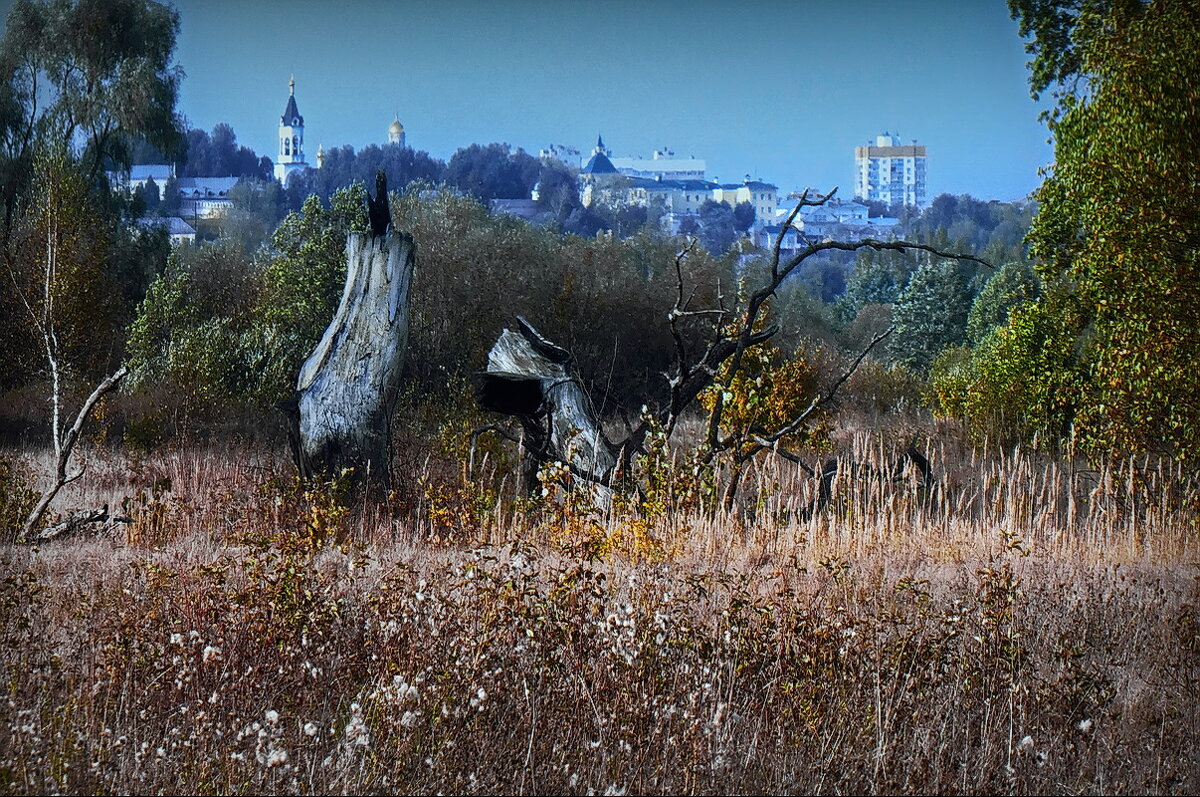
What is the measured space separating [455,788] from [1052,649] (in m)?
2.76

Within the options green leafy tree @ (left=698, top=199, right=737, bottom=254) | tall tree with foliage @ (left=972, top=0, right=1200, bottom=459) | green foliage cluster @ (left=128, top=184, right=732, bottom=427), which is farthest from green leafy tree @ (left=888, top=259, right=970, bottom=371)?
tall tree with foliage @ (left=972, top=0, right=1200, bottom=459)

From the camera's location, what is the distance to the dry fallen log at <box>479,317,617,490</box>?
7617 mm

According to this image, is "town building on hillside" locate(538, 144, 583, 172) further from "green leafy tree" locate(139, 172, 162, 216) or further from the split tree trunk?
the split tree trunk

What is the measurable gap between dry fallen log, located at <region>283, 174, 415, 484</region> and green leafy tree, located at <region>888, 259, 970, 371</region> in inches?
1165

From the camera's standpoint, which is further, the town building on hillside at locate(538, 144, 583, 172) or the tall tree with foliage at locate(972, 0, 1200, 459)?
the town building on hillside at locate(538, 144, 583, 172)

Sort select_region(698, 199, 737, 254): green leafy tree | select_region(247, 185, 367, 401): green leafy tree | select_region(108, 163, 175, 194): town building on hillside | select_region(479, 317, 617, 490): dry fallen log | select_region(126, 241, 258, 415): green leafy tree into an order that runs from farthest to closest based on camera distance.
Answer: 1. select_region(698, 199, 737, 254): green leafy tree
2. select_region(108, 163, 175, 194): town building on hillside
3. select_region(247, 185, 367, 401): green leafy tree
4. select_region(126, 241, 258, 415): green leafy tree
5. select_region(479, 317, 617, 490): dry fallen log

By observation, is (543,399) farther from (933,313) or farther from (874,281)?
(874,281)

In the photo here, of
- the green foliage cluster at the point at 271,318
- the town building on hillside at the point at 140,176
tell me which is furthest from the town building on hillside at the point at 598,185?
the green foliage cluster at the point at 271,318

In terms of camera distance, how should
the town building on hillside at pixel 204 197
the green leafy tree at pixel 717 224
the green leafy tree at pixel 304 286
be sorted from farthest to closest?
1. the green leafy tree at pixel 717 224
2. the town building on hillside at pixel 204 197
3. the green leafy tree at pixel 304 286

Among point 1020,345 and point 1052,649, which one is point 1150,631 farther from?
point 1020,345

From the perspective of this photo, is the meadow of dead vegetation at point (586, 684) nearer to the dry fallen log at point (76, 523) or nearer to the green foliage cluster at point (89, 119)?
the dry fallen log at point (76, 523)

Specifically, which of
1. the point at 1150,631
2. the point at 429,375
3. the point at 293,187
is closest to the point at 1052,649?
the point at 1150,631

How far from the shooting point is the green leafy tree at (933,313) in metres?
36.1

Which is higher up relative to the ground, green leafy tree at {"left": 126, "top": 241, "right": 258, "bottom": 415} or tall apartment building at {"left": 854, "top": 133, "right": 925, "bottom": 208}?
tall apartment building at {"left": 854, "top": 133, "right": 925, "bottom": 208}
